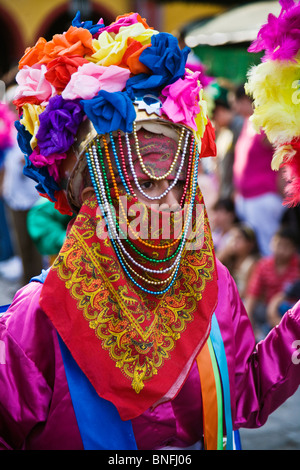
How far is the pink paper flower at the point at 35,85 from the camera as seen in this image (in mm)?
1818

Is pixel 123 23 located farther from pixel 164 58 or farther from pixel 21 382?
pixel 21 382

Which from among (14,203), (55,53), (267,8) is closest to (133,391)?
(55,53)

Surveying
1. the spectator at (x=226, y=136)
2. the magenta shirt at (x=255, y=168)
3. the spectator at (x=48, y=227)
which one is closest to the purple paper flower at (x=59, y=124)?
the spectator at (x=48, y=227)

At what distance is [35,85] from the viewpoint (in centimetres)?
184

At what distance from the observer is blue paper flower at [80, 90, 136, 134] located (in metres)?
1.72

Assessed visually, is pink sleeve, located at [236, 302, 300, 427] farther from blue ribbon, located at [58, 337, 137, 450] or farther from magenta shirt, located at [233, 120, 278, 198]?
magenta shirt, located at [233, 120, 278, 198]

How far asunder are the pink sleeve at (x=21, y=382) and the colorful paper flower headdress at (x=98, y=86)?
1.44 ft

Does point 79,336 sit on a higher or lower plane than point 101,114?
lower

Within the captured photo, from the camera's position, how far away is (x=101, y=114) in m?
1.74

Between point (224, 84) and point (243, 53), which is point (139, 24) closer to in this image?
point (243, 53)

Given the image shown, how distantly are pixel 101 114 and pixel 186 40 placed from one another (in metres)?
6.07

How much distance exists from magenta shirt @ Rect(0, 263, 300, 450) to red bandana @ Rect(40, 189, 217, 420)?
3.8 inches

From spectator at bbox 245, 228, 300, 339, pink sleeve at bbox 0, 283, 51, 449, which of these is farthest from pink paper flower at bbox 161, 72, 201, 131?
spectator at bbox 245, 228, 300, 339

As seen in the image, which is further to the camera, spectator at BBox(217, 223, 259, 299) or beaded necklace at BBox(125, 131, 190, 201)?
spectator at BBox(217, 223, 259, 299)
